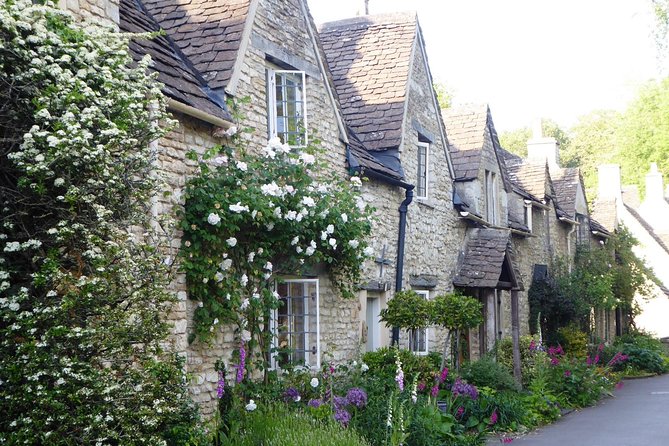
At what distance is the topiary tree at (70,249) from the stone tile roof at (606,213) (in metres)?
35.1

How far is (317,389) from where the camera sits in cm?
1191

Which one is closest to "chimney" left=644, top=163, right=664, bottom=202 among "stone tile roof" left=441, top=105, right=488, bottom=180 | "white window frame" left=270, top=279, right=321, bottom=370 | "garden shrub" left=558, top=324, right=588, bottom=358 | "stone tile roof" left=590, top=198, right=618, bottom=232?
"stone tile roof" left=590, top=198, right=618, bottom=232

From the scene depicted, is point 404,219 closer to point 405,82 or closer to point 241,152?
point 405,82

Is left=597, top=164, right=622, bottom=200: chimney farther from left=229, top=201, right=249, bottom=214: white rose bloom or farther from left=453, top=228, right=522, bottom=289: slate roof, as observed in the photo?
left=229, top=201, right=249, bottom=214: white rose bloom

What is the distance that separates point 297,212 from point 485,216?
11.7 meters

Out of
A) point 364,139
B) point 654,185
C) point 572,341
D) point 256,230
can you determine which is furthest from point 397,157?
point 654,185

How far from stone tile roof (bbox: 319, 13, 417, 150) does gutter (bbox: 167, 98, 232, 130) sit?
6556 millimetres

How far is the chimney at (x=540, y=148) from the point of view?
3325cm

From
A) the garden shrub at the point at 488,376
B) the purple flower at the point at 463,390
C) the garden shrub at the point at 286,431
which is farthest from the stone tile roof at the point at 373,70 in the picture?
the garden shrub at the point at 286,431

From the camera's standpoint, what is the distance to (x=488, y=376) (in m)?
16.0

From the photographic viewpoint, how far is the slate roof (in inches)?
781

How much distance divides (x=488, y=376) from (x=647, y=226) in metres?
31.3

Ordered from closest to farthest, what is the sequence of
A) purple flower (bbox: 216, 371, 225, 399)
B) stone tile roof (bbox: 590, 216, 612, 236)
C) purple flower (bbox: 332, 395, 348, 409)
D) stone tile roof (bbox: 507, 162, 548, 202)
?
purple flower (bbox: 216, 371, 225, 399)
purple flower (bbox: 332, 395, 348, 409)
stone tile roof (bbox: 507, 162, 548, 202)
stone tile roof (bbox: 590, 216, 612, 236)

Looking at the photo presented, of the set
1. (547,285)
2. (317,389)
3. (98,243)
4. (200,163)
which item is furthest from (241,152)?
(547,285)
